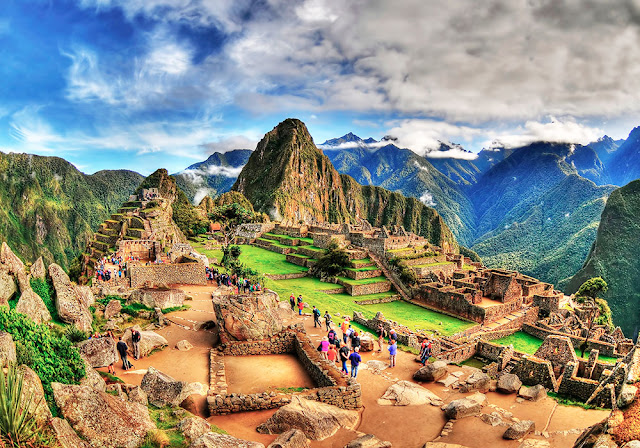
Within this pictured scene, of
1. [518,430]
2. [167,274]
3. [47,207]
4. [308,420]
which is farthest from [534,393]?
[47,207]

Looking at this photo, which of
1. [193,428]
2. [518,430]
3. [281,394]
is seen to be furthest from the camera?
[281,394]

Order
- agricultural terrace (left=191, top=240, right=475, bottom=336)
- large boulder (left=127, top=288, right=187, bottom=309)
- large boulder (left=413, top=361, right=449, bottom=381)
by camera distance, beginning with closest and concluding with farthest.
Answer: large boulder (left=413, top=361, right=449, bottom=381)
large boulder (left=127, top=288, right=187, bottom=309)
agricultural terrace (left=191, top=240, right=475, bottom=336)

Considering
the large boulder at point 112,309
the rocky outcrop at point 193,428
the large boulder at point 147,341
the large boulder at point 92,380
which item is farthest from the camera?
the large boulder at point 112,309

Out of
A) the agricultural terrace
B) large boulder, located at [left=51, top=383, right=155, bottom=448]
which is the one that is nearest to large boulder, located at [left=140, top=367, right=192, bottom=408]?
large boulder, located at [left=51, top=383, right=155, bottom=448]

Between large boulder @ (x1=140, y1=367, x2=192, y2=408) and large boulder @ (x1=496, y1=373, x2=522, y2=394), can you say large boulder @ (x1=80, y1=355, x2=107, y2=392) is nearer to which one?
large boulder @ (x1=140, y1=367, x2=192, y2=408)

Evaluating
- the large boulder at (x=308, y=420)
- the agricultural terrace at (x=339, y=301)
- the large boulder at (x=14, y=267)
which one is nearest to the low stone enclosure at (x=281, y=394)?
the large boulder at (x=308, y=420)

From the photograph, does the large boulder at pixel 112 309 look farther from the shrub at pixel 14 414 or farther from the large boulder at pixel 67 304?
the shrub at pixel 14 414

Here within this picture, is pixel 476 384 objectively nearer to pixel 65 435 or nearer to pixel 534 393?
pixel 534 393
